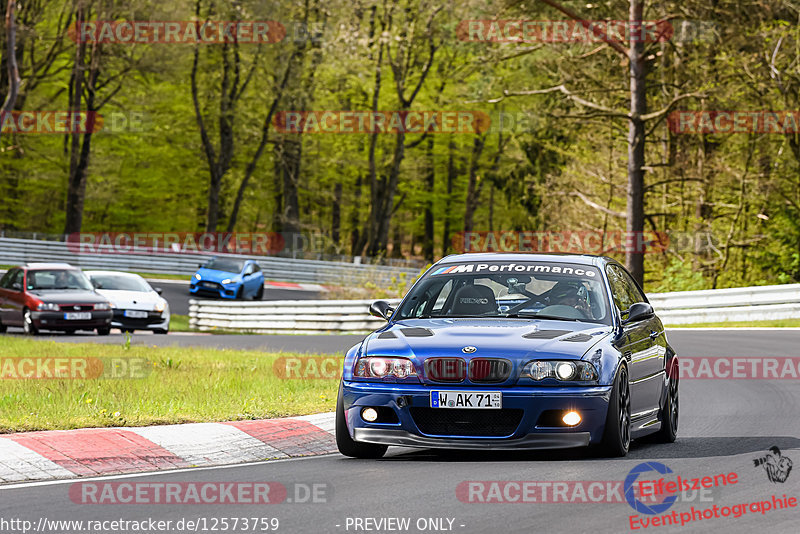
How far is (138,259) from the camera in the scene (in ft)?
168

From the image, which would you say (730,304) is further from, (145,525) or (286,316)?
(145,525)

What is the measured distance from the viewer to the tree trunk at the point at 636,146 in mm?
28328

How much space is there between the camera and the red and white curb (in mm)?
8375

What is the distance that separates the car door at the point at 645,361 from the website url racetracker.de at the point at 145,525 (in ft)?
12.0

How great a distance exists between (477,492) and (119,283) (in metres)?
23.5

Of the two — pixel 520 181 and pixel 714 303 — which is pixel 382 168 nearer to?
pixel 520 181

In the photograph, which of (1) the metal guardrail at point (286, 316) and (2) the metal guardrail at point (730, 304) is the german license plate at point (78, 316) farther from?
(2) the metal guardrail at point (730, 304)

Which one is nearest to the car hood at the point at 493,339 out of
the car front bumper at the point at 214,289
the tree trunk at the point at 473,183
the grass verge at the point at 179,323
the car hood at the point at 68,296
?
the car hood at the point at 68,296

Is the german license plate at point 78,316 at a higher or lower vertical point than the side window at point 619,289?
lower

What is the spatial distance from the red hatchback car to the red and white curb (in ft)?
56.1

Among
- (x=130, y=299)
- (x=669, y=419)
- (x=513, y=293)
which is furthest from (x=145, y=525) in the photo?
(x=130, y=299)

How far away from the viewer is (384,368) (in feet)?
28.3

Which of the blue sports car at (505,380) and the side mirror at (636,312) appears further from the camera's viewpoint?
the side mirror at (636,312)

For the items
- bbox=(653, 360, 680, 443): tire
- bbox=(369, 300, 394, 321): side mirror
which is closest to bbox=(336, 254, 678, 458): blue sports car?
bbox=(369, 300, 394, 321): side mirror
